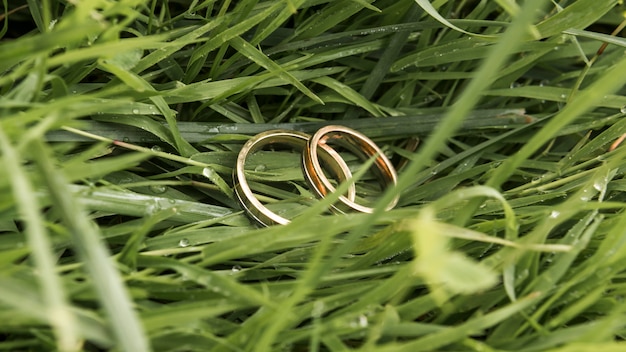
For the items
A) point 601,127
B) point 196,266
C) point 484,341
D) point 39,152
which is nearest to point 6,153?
point 39,152

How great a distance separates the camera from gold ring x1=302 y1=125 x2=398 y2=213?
795mm

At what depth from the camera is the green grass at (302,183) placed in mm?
490

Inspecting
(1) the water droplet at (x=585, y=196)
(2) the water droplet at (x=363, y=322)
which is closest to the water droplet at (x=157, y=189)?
(2) the water droplet at (x=363, y=322)

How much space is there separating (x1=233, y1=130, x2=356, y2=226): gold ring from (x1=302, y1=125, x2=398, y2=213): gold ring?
2 cm

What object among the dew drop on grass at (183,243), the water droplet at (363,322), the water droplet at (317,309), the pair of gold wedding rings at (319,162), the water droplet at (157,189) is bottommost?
the water droplet at (363,322)

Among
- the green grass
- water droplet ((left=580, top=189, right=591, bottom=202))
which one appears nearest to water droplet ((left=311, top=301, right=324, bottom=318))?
the green grass

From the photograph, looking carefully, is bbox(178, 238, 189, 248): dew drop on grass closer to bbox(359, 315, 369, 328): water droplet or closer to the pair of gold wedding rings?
the pair of gold wedding rings

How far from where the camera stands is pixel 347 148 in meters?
0.89

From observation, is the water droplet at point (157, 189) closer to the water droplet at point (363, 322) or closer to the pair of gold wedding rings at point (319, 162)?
the pair of gold wedding rings at point (319, 162)

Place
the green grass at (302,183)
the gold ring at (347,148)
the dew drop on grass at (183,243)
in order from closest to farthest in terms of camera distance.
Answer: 1. the green grass at (302,183)
2. the dew drop on grass at (183,243)
3. the gold ring at (347,148)

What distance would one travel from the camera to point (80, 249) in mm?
441

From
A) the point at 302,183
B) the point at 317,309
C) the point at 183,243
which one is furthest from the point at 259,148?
the point at 317,309

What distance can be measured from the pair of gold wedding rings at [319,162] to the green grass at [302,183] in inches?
0.7

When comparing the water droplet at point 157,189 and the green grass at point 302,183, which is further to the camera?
the water droplet at point 157,189
